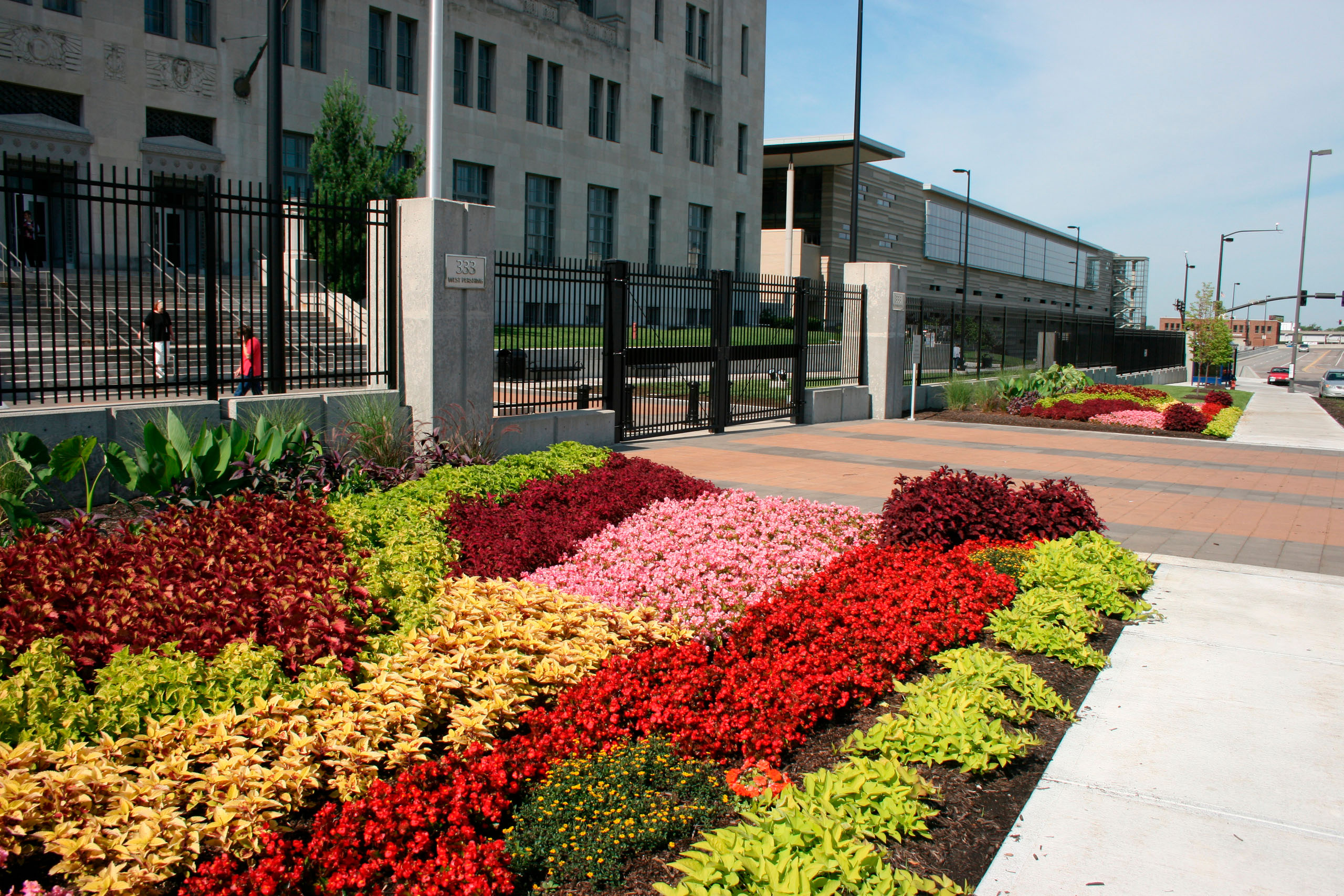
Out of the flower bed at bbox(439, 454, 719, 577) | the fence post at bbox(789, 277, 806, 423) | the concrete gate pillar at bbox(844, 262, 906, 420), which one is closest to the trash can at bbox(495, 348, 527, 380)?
the flower bed at bbox(439, 454, 719, 577)

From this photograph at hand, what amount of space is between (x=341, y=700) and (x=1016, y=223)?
89502 mm

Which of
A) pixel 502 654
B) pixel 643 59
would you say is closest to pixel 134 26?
pixel 643 59

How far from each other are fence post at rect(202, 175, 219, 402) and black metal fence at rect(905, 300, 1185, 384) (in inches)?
598

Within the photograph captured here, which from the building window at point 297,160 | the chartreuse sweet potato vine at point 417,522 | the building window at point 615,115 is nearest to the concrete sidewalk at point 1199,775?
the chartreuse sweet potato vine at point 417,522

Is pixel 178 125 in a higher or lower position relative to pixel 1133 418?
higher

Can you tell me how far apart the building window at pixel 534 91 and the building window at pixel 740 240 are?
1454 cm

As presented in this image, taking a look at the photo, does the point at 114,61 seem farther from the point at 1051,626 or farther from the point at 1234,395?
the point at 1234,395

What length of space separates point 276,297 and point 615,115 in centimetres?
3417

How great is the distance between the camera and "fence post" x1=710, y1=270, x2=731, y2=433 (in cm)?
1698

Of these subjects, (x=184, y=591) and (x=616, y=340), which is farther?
(x=616, y=340)

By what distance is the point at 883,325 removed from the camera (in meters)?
22.0

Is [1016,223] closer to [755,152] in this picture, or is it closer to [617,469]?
[755,152]

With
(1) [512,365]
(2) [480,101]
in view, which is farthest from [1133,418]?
(2) [480,101]

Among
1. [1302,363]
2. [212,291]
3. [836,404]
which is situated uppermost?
[1302,363]
